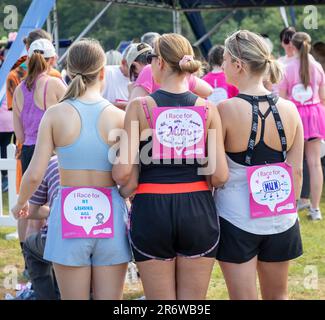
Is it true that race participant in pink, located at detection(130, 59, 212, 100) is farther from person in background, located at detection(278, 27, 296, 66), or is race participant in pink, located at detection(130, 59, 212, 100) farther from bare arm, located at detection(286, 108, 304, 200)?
person in background, located at detection(278, 27, 296, 66)

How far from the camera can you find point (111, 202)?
317 cm

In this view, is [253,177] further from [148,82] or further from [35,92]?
[35,92]

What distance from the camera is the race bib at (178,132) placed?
3039 mm

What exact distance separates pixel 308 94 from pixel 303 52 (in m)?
0.40

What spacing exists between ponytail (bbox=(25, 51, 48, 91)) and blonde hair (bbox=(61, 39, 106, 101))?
177cm

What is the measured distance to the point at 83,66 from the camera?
3.18 m

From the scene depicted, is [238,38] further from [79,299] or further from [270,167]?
[79,299]

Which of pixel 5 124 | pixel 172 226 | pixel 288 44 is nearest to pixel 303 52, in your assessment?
pixel 288 44

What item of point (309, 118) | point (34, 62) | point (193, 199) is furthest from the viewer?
point (309, 118)

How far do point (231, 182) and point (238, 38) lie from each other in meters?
0.66

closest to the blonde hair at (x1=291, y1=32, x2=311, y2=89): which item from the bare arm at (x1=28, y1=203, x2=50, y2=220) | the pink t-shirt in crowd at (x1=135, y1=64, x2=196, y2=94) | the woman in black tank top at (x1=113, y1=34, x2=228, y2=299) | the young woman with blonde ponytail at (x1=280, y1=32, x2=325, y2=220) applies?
the young woman with blonde ponytail at (x1=280, y1=32, x2=325, y2=220)

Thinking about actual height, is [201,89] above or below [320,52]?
below

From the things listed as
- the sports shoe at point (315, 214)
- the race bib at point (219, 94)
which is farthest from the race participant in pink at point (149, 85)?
the sports shoe at point (315, 214)

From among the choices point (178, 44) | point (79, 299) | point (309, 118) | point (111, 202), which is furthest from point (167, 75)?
point (309, 118)
